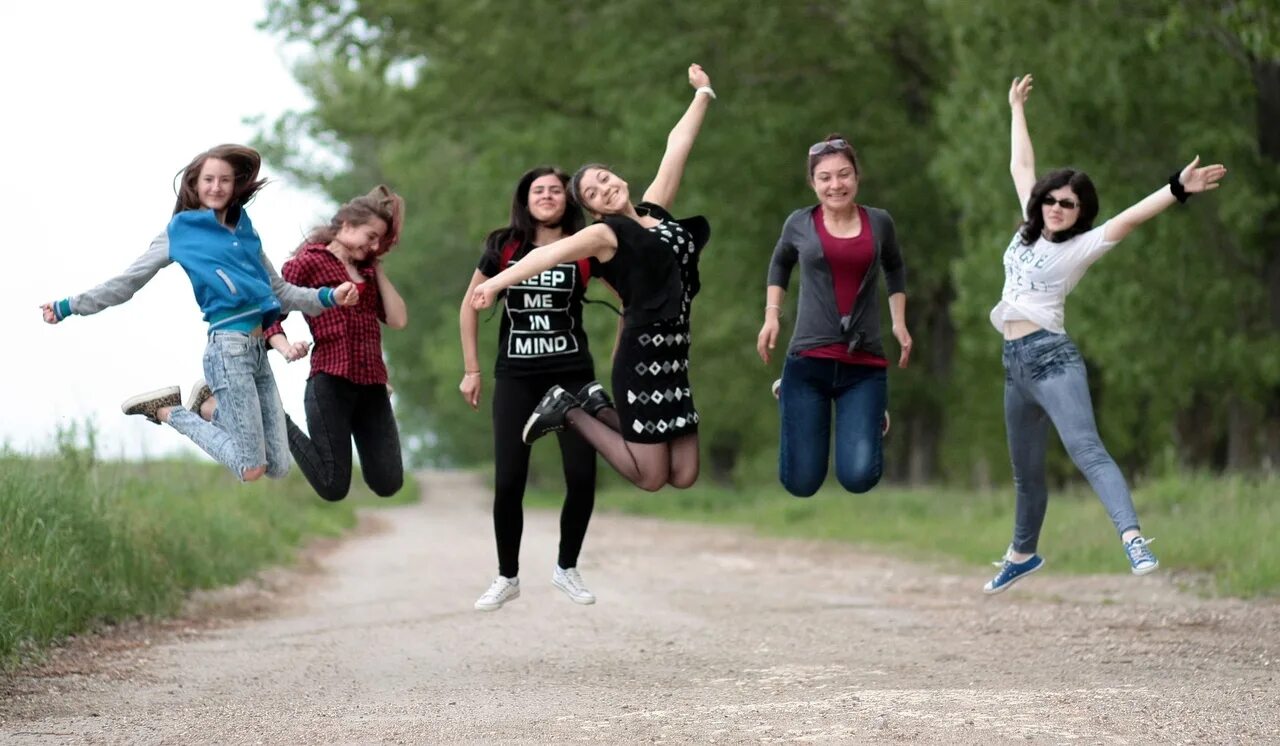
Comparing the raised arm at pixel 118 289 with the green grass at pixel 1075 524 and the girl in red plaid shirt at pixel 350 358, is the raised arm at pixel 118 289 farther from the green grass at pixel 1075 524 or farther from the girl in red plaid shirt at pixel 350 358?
the green grass at pixel 1075 524

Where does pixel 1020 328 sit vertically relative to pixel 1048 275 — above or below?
below

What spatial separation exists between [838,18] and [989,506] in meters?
8.53

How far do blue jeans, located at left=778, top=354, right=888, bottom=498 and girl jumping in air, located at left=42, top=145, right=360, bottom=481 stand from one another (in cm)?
269

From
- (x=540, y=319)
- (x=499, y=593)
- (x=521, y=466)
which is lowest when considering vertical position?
(x=499, y=593)

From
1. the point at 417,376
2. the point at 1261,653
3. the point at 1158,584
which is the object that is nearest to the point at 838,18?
the point at 1158,584

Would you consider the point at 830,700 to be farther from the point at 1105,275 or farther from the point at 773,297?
the point at 1105,275

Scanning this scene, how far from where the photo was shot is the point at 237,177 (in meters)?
9.25

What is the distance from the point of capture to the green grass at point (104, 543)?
36.1 ft

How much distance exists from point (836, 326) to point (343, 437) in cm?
293

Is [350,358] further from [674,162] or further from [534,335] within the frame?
[674,162]

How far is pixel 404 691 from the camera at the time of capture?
955cm

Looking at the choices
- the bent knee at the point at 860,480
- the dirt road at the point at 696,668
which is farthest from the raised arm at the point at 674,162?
the dirt road at the point at 696,668

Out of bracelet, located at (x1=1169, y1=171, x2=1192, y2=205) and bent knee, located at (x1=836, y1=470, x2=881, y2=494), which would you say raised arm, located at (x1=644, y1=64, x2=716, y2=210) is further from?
bracelet, located at (x1=1169, y1=171, x2=1192, y2=205)

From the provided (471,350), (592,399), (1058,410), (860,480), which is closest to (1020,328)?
(1058,410)
